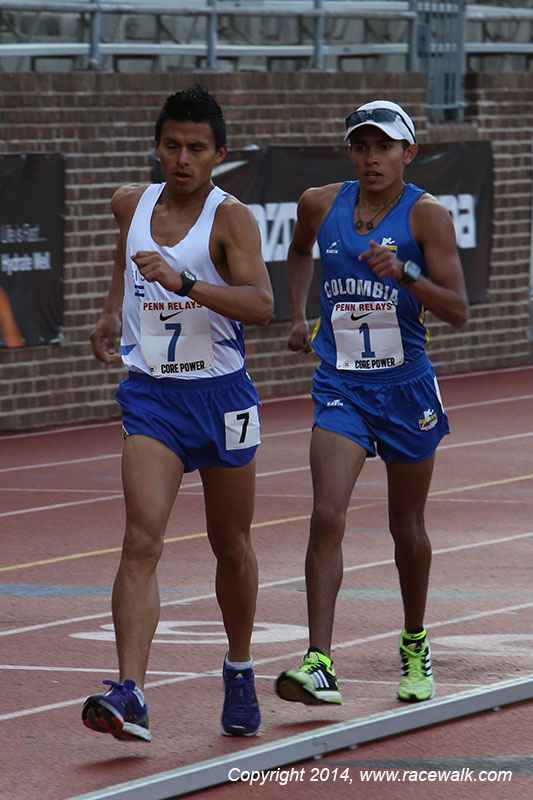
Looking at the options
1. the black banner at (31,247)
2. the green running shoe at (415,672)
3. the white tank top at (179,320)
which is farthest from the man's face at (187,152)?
the black banner at (31,247)

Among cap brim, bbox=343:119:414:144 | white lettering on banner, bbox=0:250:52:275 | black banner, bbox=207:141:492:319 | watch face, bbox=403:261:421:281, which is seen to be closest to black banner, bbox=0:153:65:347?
white lettering on banner, bbox=0:250:52:275

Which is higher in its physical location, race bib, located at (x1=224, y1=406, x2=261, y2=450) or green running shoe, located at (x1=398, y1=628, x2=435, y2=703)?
race bib, located at (x1=224, y1=406, x2=261, y2=450)

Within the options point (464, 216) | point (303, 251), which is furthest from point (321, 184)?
point (303, 251)

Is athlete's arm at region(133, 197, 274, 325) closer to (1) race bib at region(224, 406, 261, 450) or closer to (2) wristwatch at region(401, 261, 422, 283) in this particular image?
(1) race bib at region(224, 406, 261, 450)

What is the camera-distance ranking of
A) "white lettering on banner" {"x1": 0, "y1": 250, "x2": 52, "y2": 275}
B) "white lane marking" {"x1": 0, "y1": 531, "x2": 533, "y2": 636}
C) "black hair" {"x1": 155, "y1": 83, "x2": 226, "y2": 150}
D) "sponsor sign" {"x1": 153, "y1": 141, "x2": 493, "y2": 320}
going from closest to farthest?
1. "black hair" {"x1": 155, "y1": 83, "x2": 226, "y2": 150}
2. "white lane marking" {"x1": 0, "y1": 531, "x2": 533, "y2": 636}
3. "white lettering on banner" {"x1": 0, "y1": 250, "x2": 52, "y2": 275}
4. "sponsor sign" {"x1": 153, "y1": 141, "x2": 493, "y2": 320}

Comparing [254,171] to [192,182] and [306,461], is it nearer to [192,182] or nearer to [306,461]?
[306,461]

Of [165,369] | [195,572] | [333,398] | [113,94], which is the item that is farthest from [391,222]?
[113,94]

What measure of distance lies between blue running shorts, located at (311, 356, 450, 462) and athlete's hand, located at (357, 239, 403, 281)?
561 millimetres

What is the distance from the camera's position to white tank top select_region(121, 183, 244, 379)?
5840mm

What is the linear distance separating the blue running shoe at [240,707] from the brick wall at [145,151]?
31.1 ft

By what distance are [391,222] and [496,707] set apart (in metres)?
1.80

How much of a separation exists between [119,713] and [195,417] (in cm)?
106

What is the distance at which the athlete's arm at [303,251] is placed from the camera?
267 inches

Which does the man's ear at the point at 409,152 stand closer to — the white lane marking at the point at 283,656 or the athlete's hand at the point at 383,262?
the athlete's hand at the point at 383,262
